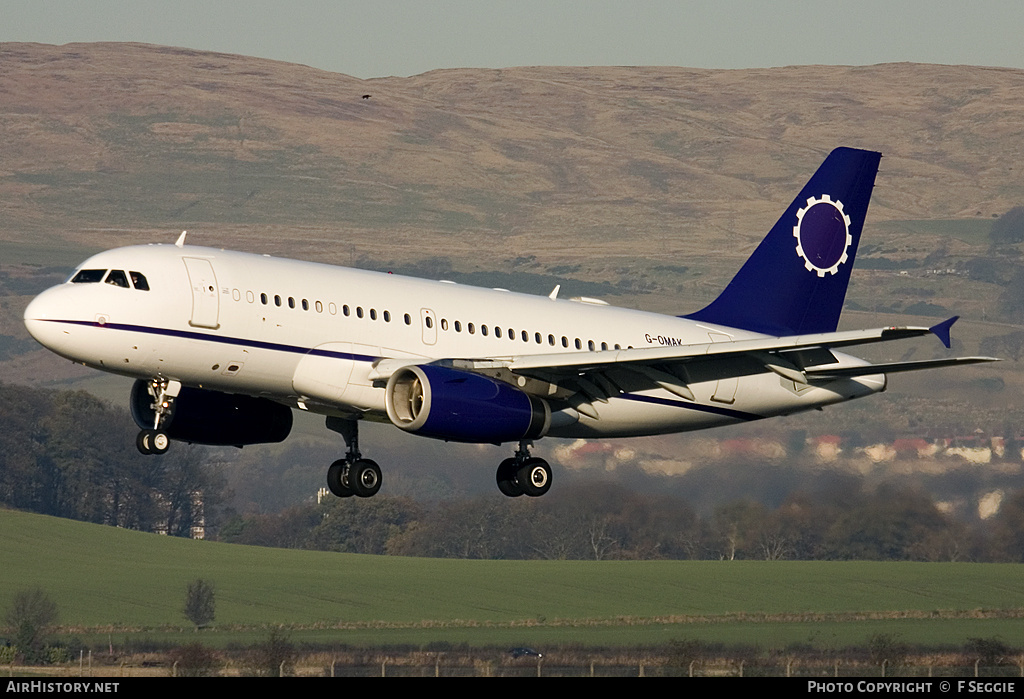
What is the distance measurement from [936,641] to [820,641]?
19.7 ft

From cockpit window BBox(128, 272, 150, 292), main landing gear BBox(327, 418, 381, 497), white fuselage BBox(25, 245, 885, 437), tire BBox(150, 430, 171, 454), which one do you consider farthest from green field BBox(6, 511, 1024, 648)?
cockpit window BBox(128, 272, 150, 292)

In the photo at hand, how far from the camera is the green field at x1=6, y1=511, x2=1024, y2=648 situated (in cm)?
10094

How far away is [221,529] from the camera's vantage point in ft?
565

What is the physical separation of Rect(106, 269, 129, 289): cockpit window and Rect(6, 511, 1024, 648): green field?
59.4 metres

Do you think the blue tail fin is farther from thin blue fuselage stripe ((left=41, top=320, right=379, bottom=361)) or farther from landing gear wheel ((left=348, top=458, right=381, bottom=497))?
thin blue fuselage stripe ((left=41, top=320, right=379, bottom=361))

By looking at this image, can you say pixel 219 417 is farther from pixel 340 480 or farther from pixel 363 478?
pixel 363 478

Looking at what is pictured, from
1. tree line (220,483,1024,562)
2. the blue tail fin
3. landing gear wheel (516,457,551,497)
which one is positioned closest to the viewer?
landing gear wheel (516,457,551,497)

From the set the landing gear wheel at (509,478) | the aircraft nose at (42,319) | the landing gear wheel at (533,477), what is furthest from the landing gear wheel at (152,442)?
the landing gear wheel at (533,477)

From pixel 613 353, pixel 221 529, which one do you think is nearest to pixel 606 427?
pixel 613 353

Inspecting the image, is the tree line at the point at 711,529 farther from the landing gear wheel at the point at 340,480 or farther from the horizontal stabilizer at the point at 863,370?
the landing gear wheel at the point at 340,480

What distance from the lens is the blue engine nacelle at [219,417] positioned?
43.3 m

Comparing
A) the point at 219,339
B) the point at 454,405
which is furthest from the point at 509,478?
the point at 219,339

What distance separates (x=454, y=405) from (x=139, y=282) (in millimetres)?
7839

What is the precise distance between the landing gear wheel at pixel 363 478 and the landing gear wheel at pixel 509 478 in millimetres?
3386
